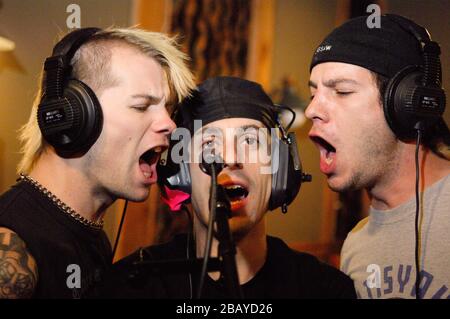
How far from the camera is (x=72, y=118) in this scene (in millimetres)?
1542

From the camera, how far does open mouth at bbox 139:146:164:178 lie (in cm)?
182

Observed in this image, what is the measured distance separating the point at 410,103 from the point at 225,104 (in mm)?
633

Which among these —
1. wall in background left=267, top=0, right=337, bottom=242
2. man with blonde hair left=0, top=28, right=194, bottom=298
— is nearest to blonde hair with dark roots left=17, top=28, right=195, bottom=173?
man with blonde hair left=0, top=28, right=194, bottom=298

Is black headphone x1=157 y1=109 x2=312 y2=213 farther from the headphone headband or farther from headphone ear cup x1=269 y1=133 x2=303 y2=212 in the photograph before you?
the headphone headband

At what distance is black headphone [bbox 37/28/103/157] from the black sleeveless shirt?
20 centimetres

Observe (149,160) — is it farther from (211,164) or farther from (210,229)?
(210,229)

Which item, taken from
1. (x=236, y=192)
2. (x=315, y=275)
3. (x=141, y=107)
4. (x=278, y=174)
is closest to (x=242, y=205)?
(x=236, y=192)

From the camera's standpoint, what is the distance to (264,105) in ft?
6.01

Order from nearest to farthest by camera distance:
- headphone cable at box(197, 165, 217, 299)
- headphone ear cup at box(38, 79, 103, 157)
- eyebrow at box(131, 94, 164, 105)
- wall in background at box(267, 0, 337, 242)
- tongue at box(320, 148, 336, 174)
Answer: headphone cable at box(197, 165, 217, 299) < headphone ear cup at box(38, 79, 103, 157) < eyebrow at box(131, 94, 164, 105) < tongue at box(320, 148, 336, 174) < wall in background at box(267, 0, 337, 242)

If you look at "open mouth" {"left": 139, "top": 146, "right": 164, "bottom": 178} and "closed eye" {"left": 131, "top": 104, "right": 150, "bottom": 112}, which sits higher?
"closed eye" {"left": 131, "top": 104, "right": 150, "bottom": 112}

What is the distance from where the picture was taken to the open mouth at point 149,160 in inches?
71.7

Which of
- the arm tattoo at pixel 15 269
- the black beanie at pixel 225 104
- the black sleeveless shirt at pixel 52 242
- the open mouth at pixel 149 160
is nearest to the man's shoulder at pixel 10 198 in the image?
the black sleeveless shirt at pixel 52 242

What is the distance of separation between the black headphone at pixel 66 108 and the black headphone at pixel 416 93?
3.26 ft
